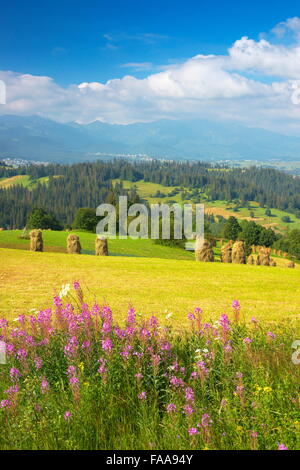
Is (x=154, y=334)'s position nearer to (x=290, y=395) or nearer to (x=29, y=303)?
(x=290, y=395)

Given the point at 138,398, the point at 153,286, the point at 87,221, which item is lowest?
the point at 87,221

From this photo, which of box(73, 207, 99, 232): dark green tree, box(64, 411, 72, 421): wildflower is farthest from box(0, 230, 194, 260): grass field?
box(73, 207, 99, 232): dark green tree

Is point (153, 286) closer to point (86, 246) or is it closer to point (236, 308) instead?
point (236, 308)

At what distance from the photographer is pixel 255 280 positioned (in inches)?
717

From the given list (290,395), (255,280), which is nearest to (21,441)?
(290,395)

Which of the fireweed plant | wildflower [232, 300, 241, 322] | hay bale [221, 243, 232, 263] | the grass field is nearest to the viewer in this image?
the fireweed plant

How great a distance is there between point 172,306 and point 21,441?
867 cm

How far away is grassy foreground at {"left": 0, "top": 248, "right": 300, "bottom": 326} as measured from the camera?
1236cm

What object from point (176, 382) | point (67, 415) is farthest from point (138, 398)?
point (67, 415)

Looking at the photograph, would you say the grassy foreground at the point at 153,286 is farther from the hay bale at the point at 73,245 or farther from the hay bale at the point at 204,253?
the hay bale at the point at 204,253

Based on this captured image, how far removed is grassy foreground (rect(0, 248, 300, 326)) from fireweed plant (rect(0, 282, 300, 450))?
13.2 ft

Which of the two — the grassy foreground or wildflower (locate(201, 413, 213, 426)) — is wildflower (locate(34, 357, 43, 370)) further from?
the grassy foreground

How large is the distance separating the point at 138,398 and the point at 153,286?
11238mm

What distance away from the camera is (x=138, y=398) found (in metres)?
4.98
